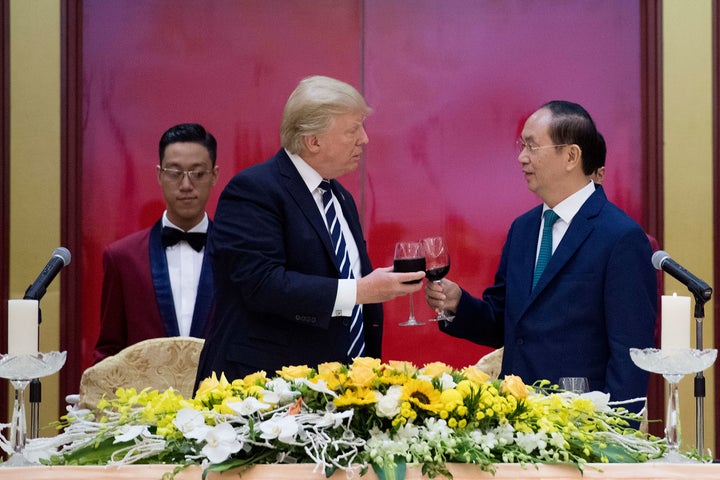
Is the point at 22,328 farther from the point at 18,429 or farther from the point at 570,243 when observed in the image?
the point at 570,243

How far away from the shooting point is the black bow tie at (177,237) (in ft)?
13.5

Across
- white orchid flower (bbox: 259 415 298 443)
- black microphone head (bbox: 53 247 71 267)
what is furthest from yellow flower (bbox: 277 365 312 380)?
black microphone head (bbox: 53 247 71 267)

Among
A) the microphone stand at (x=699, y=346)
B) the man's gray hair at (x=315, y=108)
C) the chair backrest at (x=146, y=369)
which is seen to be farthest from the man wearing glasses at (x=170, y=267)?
the microphone stand at (x=699, y=346)

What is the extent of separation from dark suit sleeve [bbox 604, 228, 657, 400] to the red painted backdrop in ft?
6.44

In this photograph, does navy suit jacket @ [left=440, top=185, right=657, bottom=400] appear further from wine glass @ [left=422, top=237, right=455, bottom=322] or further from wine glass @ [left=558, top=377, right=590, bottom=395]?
wine glass @ [left=558, top=377, right=590, bottom=395]

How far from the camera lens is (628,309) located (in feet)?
10.1

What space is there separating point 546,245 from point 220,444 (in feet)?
5.84

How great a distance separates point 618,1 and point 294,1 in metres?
1.53

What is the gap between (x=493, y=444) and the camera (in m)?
1.84

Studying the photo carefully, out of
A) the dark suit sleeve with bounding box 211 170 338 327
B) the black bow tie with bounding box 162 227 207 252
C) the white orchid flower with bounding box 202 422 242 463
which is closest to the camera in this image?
the white orchid flower with bounding box 202 422 242 463

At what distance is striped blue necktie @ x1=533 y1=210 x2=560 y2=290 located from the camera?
10.9ft

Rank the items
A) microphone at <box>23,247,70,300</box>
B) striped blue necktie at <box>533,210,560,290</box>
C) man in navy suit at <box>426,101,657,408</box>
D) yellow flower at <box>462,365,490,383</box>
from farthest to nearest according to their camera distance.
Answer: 1. striped blue necktie at <box>533,210,560,290</box>
2. man in navy suit at <box>426,101,657,408</box>
3. microphone at <box>23,247,70,300</box>
4. yellow flower at <box>462,365,490,383</box>

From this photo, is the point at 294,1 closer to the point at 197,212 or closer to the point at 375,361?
the point at 197,212

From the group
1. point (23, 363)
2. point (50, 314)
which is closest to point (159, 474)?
point (23, 363)
